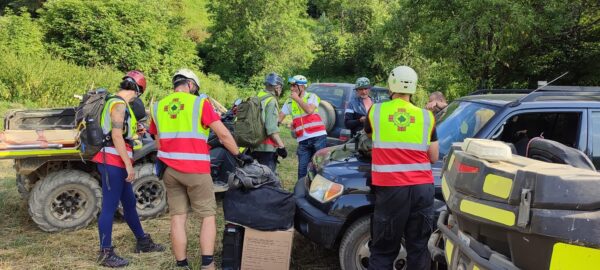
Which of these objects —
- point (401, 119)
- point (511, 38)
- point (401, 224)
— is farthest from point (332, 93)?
point (401, 224)

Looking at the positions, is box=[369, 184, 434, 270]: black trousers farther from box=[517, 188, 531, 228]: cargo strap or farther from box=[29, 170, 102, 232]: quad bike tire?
box=[29, 170, 102, 232]: quad bike tire

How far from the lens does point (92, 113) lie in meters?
4.42

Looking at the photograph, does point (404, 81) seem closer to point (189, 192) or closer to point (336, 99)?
point (189, 192)

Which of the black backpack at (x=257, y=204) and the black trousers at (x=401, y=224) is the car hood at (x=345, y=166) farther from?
the black backpack at (x=257, y=204)

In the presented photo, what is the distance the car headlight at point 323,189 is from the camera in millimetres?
3822

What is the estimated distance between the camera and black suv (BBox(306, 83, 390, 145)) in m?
9.11

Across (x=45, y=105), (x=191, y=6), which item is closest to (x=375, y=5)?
(x=191, y=6)

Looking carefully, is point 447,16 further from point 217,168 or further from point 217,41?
point 217,41

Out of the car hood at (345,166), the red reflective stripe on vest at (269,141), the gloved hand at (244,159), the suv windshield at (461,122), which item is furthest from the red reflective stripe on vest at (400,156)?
the red reflective stripe on vest at (269,141)

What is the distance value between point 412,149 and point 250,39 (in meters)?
26.4

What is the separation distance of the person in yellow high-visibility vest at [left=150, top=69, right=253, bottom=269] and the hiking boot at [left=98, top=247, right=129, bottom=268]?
646 millimetres

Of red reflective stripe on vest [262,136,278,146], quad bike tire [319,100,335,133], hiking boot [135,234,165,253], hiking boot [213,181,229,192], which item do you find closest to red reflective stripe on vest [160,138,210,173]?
hiking boot [135,234,165,253]

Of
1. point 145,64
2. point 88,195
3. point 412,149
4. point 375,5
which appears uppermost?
point 375,5

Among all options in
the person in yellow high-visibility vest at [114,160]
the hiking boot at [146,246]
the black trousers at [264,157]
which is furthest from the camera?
the black trousers at [264,157]
